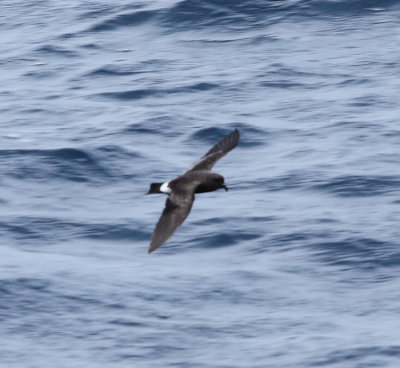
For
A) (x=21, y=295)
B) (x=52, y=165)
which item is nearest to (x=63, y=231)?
(x=21, y=295)

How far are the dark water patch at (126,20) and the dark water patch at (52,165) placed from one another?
6164mm

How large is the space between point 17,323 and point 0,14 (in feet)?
44.6

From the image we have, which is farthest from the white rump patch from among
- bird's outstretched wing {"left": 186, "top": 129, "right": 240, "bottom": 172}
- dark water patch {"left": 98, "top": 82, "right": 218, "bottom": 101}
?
dark water patch {"left": 98, "top": 82, "right": 218, "bottom": 101}

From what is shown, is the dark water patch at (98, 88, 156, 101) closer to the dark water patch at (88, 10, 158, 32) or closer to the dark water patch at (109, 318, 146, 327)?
the dark water patch at (88, 10, 158, 32)

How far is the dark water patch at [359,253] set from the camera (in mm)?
13125

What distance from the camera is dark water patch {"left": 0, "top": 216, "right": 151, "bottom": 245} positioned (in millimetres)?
14102

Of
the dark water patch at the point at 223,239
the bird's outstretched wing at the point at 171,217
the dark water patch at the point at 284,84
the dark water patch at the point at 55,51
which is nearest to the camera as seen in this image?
the bird's outstretched wing at the point at 171,217

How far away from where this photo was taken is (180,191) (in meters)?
11.4

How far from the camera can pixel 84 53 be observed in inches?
845

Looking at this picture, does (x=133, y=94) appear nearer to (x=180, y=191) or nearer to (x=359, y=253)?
(x=359, y=253)

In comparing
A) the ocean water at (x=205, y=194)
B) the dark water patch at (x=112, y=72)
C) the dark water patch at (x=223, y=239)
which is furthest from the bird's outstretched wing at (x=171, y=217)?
the dark water patch at (x=112, y=72)

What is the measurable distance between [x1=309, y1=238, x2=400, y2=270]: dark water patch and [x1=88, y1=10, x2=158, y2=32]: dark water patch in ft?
31.9

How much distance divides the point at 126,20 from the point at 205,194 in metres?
7.71

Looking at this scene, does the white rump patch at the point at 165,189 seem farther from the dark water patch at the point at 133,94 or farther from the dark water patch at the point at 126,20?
the dark water patch at the point at 126,20
